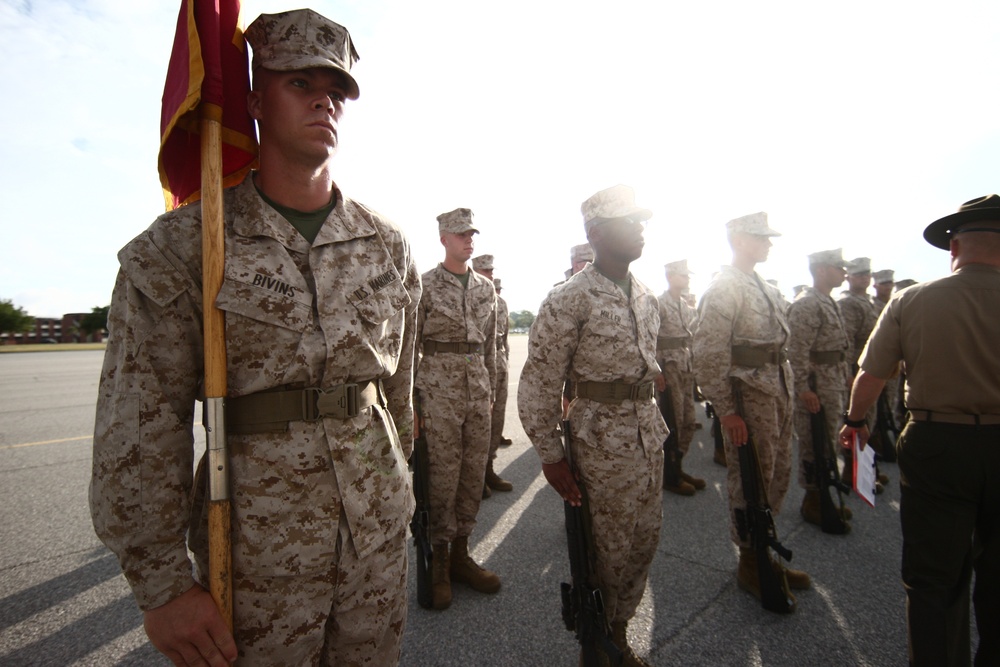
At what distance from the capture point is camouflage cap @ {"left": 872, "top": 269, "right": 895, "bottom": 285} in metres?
8.56

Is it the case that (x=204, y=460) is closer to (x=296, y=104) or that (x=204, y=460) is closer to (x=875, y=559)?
(x=296, y=104)

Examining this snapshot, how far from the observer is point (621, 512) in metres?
2.54

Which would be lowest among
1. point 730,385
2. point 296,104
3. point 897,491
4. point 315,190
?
point 897,491

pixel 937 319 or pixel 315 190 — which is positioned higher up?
pixel 315 190

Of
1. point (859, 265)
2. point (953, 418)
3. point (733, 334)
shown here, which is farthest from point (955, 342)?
point (859, 265)

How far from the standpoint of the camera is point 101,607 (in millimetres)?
3074

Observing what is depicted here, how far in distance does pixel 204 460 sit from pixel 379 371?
0.54 meters

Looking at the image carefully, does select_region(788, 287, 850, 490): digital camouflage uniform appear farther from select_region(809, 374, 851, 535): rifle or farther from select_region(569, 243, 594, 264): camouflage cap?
select_region(569, 243, 594, 264): camouflage cap

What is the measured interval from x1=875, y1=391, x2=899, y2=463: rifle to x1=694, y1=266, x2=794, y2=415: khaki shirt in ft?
13.0

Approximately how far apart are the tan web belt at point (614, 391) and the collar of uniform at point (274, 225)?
5.02ft

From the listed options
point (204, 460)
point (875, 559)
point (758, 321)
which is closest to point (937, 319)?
point (758, 321)

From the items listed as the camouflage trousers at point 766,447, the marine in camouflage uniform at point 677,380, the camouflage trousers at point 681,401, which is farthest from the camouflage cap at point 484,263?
the camouflage trousers at point 766,447

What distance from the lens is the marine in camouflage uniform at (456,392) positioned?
3469mm

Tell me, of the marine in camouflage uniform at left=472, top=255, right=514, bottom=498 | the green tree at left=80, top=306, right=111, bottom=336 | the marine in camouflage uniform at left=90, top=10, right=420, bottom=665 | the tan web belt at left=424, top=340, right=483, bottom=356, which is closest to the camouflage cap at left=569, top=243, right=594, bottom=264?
the marine in camouflage uniform at left=472, top=255, right=514, bottom=498
